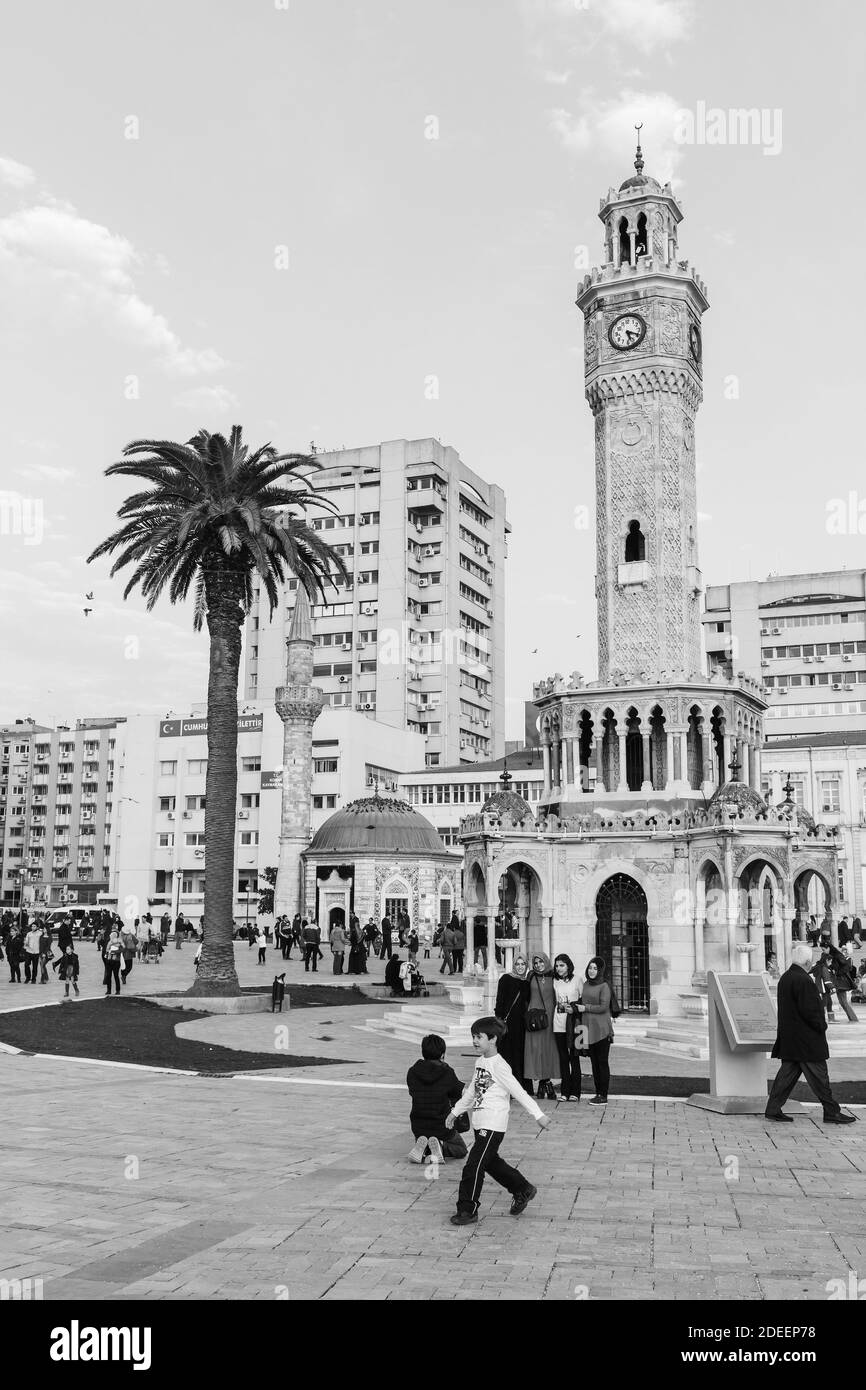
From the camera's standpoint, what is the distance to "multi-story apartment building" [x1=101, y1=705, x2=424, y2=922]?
→ 81.2m

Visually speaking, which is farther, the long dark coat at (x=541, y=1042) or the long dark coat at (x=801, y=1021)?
the long dark coat at (x=541, y=1042)

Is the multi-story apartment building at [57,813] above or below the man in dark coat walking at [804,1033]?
above

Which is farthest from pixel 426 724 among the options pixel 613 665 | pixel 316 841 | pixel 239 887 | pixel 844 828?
pixel 613 665

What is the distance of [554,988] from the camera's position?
14648mm

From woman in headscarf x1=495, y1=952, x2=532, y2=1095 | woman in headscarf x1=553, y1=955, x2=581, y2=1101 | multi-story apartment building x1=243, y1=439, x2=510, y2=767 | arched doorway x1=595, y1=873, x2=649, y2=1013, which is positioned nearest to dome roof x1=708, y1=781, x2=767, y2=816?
arched doorway x1=595, y1=873, x2=649, y2=1013

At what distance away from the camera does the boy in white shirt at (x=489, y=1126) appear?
856cm

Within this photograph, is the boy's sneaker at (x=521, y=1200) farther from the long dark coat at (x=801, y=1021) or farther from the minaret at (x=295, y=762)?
the minaret at (x=295, y=762)

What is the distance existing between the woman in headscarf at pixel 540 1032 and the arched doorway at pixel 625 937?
51.0 ft

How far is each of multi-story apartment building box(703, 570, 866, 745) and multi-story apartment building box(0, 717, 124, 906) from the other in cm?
6913

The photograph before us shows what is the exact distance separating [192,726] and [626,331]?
59.6m

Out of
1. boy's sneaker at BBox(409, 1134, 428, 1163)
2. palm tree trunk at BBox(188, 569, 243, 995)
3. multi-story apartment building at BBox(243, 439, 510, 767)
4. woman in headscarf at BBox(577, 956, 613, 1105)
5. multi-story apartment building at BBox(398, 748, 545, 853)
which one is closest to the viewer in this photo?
boy's sneaker at BBox(409, 1134, 428, 1163)

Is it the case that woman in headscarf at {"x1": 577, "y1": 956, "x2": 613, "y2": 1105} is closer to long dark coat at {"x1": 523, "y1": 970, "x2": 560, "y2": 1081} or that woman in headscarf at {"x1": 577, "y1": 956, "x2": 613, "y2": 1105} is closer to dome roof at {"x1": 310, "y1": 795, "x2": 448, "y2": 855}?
long dark coat at {"x1": 523, "y1": 970, "x2": 560, "y2": 1081}

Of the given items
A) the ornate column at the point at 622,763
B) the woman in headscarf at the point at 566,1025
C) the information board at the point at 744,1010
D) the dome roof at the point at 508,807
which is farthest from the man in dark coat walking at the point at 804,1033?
the ornate column at the point at 622,763
